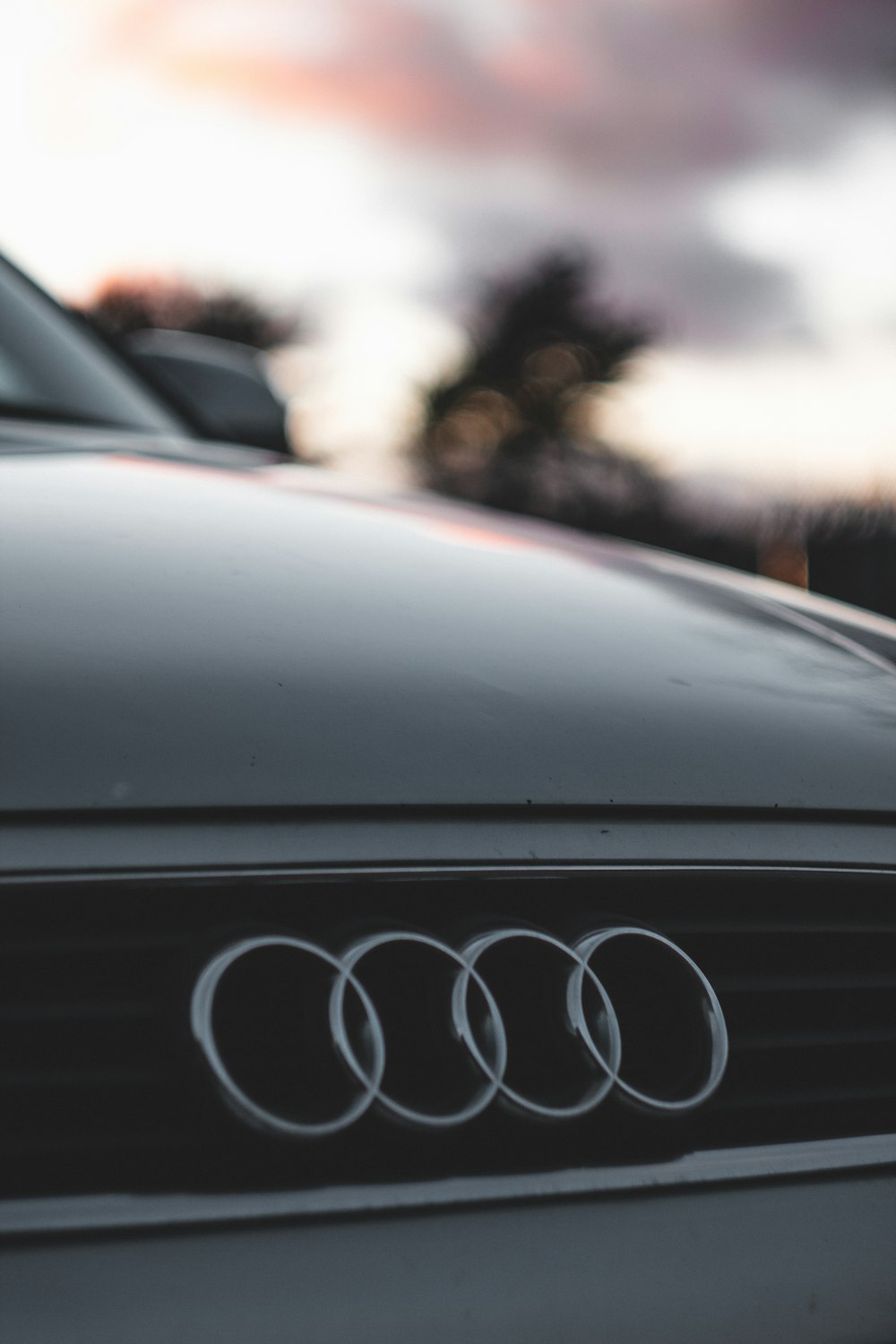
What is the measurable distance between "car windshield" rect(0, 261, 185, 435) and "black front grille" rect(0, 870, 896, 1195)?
4.18 feet

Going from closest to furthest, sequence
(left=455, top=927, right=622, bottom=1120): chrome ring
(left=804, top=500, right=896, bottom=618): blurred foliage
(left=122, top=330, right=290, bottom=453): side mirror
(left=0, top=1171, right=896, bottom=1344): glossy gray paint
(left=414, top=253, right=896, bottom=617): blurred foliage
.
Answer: (left=0, top=1171, right=896, bottom=1344): glossy gray paint → (left=455, top=927, right=622, bottom=1120): chrome ring → (left=122, top=330, right=290, bottom=453): side mirror → (left=804, top=500, right=896, bottom=618): blurred foliage → (left=414, top=253, right=896, bottom=617): blurred foliage

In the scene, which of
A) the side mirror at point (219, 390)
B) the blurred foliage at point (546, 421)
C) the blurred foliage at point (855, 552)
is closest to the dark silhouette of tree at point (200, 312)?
the blurred foliage at point (546, 421)

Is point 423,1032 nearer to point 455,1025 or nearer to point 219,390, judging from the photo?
point 455,1025

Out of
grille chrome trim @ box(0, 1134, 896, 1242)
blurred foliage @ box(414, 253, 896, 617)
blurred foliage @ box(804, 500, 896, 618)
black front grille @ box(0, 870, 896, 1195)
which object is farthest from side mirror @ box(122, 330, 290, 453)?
blurred foliage @ box(414, 253, 896, 617)

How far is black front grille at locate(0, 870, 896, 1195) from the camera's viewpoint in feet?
2.41

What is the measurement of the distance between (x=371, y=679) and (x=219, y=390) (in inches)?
62.5

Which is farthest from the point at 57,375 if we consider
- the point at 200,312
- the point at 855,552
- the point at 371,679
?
the point at 200,312

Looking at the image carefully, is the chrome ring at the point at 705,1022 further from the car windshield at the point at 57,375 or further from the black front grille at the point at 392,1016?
the car windshield at the point at 57,375

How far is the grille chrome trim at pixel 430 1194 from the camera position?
698 millimetres

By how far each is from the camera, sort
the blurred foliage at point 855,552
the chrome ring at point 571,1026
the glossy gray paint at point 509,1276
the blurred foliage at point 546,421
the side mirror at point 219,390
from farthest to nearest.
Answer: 1. the blurred foliage at point 546,421
2. the blurred foliage at point 855,552
3. the side mirror at point 219,390
4. the chrome ring at point 571,1026
5. the glossy gray paint at point 509,1276

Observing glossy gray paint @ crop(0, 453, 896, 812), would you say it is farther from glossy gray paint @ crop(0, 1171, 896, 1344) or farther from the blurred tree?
the blurred tree

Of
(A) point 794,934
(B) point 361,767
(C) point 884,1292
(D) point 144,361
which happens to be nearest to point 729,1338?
(C) point 884,1292

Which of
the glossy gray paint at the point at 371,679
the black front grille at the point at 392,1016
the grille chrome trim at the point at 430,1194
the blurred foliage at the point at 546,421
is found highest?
the blurred foliage at the point at 546,421

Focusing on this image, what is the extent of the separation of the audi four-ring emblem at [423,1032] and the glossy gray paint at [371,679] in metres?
0.09
